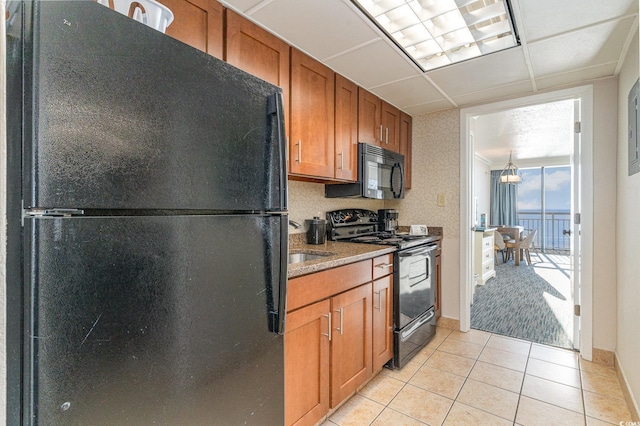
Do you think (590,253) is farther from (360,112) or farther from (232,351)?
(232,351)

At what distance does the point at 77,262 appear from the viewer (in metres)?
0.61

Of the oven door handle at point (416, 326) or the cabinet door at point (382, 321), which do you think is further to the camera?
the oven door handle at point (416, 326)

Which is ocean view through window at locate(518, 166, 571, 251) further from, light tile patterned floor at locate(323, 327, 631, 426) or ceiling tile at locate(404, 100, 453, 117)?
light tile patterned floor at locate(323, 327, 631, 426)

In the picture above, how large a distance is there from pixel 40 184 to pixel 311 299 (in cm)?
112

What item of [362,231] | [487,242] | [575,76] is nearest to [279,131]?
[362,231]

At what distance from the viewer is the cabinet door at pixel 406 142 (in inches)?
119

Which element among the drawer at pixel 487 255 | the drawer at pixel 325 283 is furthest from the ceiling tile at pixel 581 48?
the drawer at pixel 487 255

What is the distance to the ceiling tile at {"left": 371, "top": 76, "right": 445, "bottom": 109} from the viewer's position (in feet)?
7.82

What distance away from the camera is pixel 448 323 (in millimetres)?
2906

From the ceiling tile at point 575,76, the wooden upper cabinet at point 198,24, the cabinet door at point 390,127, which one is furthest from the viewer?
the cabinet door at point 390,127

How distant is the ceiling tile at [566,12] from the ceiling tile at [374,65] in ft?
2.24

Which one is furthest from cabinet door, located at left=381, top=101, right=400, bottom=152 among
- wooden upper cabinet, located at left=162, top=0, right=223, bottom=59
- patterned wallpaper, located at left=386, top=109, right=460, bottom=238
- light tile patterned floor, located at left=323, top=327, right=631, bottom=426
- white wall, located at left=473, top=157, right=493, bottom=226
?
white wall, located at left=473, top=157, right=493, bottom=226

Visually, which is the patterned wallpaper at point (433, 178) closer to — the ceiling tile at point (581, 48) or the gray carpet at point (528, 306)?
the ceiling tile at point (581, 48)

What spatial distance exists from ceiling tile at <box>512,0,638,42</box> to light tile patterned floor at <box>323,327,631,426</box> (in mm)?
2146
